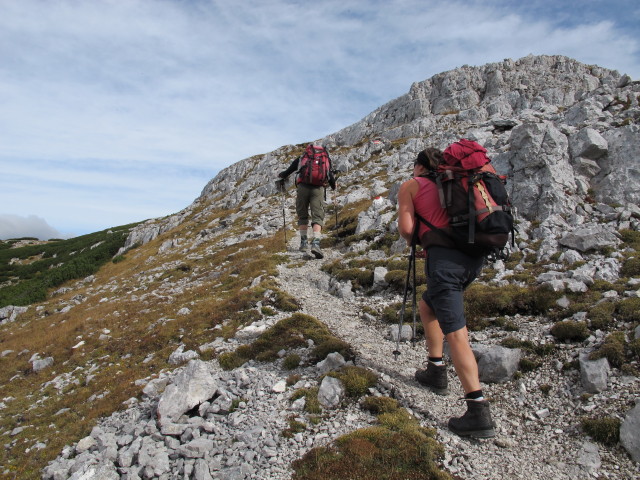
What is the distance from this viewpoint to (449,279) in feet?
18.1

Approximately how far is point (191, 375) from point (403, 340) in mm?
5204

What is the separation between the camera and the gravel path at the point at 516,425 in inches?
189

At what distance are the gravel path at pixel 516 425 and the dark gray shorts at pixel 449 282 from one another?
5.59 ft

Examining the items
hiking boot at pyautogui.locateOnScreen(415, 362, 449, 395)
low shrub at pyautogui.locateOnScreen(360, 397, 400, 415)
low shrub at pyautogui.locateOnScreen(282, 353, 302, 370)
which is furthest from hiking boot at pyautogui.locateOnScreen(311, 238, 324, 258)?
low shrub at pyautogui.locateOnScreen(360, 397, 400, 415)

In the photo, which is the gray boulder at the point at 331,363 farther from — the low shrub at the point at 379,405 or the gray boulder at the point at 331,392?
the low shrub at the point at 379,405

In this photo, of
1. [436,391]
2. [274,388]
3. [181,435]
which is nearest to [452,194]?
[436,391]

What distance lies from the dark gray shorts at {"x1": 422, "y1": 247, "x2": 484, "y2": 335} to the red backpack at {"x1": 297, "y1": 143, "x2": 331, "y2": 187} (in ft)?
36.0

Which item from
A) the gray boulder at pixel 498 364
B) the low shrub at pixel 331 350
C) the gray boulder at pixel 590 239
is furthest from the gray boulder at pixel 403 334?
the gray boulder at pixel 590 239

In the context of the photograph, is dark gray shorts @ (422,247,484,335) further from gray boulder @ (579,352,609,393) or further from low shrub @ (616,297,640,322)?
low shrub @ (616,297,640,322)

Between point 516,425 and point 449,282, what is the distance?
2653mm

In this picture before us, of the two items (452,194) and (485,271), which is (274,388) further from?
(485,271)

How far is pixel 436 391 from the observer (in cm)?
668

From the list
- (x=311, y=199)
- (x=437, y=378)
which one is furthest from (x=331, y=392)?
(x=311, y=199)

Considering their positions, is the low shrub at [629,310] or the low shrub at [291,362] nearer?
the low shrub at [629,310]
